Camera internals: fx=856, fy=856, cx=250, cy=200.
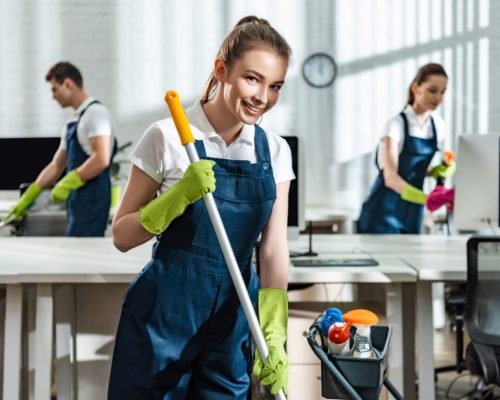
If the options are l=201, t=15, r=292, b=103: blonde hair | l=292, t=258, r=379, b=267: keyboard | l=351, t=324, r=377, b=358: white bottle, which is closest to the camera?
l=351, t=324, r=377, b=358: white bottle

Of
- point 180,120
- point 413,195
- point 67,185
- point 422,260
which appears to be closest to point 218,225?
point 180,120

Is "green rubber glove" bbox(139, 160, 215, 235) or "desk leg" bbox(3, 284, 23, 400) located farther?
"desk leg" bbox(3, 284, 23, 400)

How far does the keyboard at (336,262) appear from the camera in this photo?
9.59 feet

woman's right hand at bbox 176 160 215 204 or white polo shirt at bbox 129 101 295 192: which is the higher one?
white polo shirt at bbox 129 101 295 192

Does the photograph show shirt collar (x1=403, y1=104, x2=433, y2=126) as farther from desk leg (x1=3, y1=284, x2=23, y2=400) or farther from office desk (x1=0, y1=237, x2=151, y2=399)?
desk leg (x1=3, y1=284, x2=23, y2=400)

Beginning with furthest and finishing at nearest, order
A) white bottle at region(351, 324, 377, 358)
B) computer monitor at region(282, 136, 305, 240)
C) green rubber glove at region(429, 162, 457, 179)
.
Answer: green rubber glove at region(429, 162, 457, 179) → computer monitor at region(282, 136, 305, 240) → white bottle at region(351, 324, 377, 358)

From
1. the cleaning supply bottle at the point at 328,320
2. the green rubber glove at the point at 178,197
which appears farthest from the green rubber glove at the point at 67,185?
the cleaning supply bottle at the point at 328,320

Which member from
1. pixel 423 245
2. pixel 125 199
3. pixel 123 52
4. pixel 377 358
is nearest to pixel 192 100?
pixel 123 52

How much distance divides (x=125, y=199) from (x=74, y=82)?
273 cm

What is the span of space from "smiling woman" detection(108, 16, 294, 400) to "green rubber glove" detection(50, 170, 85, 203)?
8.16ft

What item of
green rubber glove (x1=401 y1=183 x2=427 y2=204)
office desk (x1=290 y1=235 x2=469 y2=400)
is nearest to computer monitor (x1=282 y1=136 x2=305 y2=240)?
office desk (x1=290 y1=235 x2=469 y2=400)

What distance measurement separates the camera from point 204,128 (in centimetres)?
189

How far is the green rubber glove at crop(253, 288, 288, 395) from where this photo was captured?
5.82ft

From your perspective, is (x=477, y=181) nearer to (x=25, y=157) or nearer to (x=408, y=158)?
(x=408, y=158)
